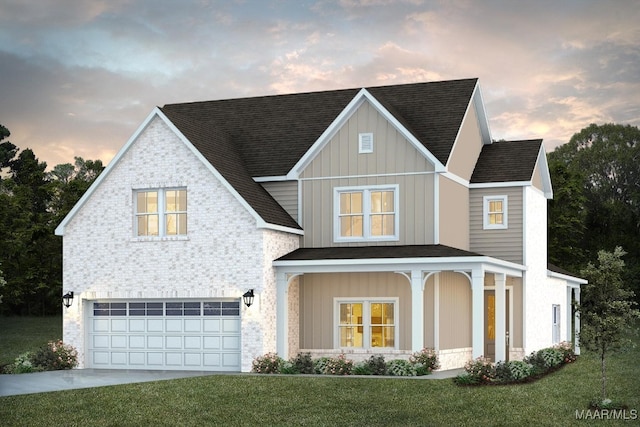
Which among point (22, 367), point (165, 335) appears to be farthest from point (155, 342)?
point (22, 367)

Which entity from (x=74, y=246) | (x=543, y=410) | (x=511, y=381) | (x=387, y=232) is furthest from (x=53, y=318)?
(x=543, y=410)

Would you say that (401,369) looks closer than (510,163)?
Yes

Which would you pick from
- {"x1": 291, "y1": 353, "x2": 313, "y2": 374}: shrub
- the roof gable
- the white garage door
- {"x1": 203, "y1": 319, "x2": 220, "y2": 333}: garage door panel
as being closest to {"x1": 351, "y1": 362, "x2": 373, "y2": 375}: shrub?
{"x1": 291, "y1": 353, "x2": 313, "y2": 374}: shrub

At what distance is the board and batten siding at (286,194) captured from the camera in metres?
31.5

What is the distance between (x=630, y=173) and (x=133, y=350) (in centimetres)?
5875

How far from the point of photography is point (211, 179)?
97.0ft

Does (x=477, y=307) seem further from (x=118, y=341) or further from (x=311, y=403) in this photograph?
(x=118, y=341)

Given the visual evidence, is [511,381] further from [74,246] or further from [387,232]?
[74,246]

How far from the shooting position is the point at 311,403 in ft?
72.5

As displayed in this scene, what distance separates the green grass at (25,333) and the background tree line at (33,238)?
142 centimetres

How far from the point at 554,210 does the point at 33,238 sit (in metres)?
33.1

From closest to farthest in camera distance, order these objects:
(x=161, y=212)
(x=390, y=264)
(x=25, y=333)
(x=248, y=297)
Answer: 1. (x=390, y=264)
2. (x=248, y=297)
3. (x=161, y=212)
4. (x=25, y=333)

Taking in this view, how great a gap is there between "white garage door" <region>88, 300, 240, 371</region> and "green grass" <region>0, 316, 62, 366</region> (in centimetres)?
743

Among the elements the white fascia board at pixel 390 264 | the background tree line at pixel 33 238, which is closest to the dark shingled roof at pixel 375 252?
the white fascia board at pixel 390 264
